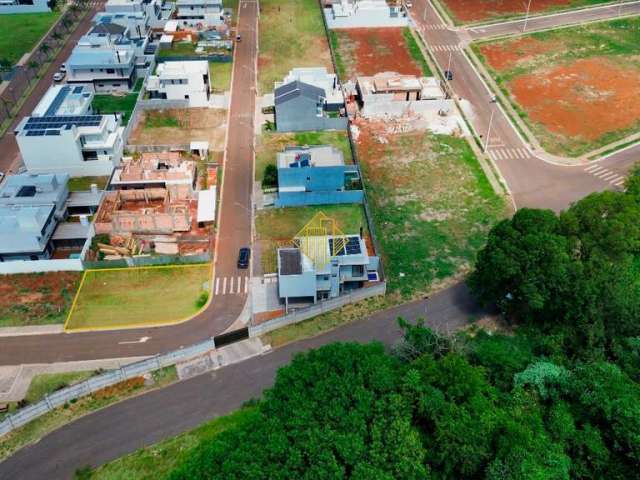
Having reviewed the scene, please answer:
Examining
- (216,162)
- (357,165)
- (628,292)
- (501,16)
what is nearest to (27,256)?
(216,162)

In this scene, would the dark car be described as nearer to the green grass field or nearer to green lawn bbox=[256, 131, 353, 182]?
green lawn bbox=[256, 131, 353, 182]

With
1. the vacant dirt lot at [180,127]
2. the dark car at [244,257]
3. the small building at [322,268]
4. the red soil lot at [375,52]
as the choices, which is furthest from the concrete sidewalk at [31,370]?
the red soil lot at [375,52]

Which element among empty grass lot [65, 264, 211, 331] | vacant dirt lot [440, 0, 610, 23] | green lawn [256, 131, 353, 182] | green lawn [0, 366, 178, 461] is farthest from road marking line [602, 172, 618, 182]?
vacant dirt lot [440, 0, 610, 23]

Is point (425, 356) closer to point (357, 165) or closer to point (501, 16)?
point (357, 165)

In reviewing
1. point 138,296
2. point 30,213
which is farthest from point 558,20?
point 30,213

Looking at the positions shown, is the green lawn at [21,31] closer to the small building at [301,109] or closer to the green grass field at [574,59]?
the small building at [301,109]

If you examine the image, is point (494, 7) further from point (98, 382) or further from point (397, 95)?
point (98, 382)
